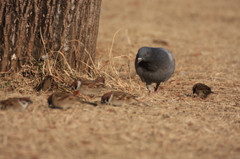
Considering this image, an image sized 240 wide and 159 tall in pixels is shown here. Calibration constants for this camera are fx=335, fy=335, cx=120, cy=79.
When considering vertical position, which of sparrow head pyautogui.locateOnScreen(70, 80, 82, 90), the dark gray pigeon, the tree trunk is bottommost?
sparrow head pyautogui.locateOnScreen(70, 80, 82, 90)

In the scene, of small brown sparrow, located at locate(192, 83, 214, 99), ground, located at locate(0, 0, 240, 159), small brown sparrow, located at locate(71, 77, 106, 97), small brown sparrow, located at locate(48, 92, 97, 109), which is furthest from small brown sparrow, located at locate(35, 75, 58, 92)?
small brown sparrow, located at locate(192, 83, 214, 99)

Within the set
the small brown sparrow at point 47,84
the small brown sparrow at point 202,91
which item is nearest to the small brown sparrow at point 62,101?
the small brown sparrow at point 47,84

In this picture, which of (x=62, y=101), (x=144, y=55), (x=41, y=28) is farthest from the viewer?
(x=144, y=55)

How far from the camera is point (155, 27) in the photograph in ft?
41.3

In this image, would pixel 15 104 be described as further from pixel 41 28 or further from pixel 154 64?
pixel 154 64

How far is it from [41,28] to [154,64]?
2.07m

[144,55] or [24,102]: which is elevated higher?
A: [144,55]

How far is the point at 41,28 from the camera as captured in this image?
5523 mm

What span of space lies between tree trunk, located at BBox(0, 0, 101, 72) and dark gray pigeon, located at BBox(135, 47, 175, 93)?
111cm

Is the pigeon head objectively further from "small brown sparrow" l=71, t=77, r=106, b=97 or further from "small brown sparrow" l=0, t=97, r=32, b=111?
"small brown sparrow" l=0, t=97, r=32, b=111

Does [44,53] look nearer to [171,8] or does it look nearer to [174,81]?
[174,81]

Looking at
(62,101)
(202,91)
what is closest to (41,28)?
(62,101)

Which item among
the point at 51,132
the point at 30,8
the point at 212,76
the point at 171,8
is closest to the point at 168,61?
the point at 212,76

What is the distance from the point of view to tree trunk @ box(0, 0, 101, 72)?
5410 mm
